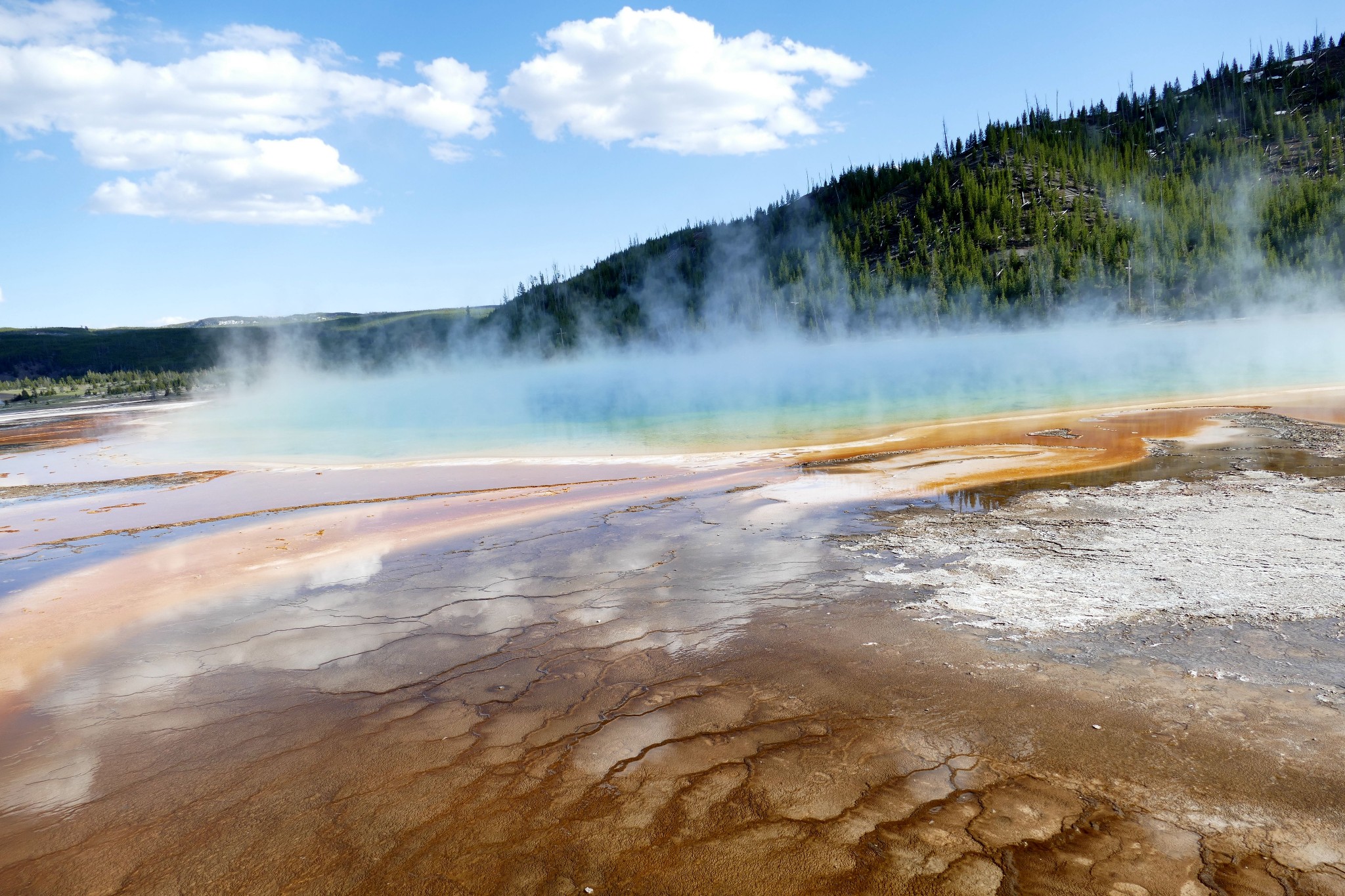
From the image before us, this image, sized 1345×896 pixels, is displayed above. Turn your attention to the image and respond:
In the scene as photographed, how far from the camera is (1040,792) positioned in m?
3.92

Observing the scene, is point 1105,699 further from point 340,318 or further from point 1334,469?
point 340,318

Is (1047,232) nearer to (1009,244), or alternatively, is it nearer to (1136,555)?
(1009,244)

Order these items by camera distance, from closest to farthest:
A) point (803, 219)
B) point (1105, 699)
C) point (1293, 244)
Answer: point (1105, 699), point (1293, 244), point (803, 219)

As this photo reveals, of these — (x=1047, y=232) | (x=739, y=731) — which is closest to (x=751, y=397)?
(x=739, y=731)

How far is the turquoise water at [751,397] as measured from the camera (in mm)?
23203

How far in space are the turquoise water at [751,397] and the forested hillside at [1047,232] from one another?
494 inches

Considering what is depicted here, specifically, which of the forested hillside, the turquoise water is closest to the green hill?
the forested hillside

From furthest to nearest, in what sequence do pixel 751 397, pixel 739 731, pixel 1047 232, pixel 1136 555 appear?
pixel 1047 232 < pixel 751 397 < pixel 1136 555 < pixel 739 731

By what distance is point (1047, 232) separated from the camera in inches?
3472

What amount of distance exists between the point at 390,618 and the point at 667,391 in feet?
114

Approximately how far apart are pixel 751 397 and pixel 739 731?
1196 inches

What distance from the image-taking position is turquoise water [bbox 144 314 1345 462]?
76.1 feet

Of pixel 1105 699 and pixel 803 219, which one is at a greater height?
pixel 803 219

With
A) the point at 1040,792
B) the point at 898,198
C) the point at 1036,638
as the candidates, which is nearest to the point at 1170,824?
the point at 1040,792
